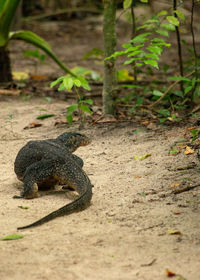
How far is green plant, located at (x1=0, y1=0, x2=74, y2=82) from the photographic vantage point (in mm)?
6527

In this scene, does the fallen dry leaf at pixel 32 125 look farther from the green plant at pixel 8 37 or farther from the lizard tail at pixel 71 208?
the lizard tail at pixel 71 208

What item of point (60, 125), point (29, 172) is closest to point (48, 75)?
point (60, 125)

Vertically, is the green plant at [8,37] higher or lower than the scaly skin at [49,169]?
higher

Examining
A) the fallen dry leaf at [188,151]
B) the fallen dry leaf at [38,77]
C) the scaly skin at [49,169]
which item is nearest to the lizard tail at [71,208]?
the scaly skin at [49,169]

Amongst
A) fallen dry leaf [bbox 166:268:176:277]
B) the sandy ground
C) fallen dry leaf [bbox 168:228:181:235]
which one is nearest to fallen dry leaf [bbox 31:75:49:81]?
the sandy ground

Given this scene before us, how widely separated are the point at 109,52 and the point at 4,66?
217cm

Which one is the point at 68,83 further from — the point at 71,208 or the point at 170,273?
the point at 170,273

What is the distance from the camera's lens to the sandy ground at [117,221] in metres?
2.49

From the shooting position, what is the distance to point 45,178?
12.3 ft

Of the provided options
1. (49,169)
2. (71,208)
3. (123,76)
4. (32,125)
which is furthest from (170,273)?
(123,76)

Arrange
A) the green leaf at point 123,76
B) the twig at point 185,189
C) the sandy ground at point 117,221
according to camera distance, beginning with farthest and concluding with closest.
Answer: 1. the green leaf at point 123,76
2. the twig at point 185,189
3. the sandy ground at point 117,221

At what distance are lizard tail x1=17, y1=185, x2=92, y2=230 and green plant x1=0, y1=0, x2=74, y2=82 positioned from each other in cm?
356

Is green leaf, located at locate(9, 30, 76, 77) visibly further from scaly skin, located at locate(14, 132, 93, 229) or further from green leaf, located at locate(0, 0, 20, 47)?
scaly skin, located at locate(14, 132, 93, 229)

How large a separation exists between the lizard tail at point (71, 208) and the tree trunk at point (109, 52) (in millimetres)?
2226
